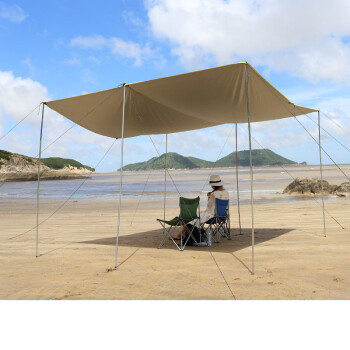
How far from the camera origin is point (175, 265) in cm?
A: 475

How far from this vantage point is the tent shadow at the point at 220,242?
234 inches

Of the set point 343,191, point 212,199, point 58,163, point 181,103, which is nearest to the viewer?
point 181,103

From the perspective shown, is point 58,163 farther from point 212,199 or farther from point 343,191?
point 212,199

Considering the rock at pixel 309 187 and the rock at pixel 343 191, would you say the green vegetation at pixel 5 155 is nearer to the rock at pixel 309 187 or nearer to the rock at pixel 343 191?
the rock at pixel 309 187

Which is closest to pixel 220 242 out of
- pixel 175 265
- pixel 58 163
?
pixel 175 265

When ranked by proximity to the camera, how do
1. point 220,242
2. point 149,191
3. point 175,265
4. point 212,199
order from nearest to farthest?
point 175,265, point 212,199, point 220,242, point 149,191

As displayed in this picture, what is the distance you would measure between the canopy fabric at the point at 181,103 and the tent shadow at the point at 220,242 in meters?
1.91

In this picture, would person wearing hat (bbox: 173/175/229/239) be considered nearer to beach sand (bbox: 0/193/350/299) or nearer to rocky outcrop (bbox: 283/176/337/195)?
beach sand (bbox: 0/193/350/299)

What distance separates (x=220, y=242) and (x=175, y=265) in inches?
68.9

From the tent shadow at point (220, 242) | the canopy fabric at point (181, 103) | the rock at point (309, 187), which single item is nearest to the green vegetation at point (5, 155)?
the rock at point (309, 187)
